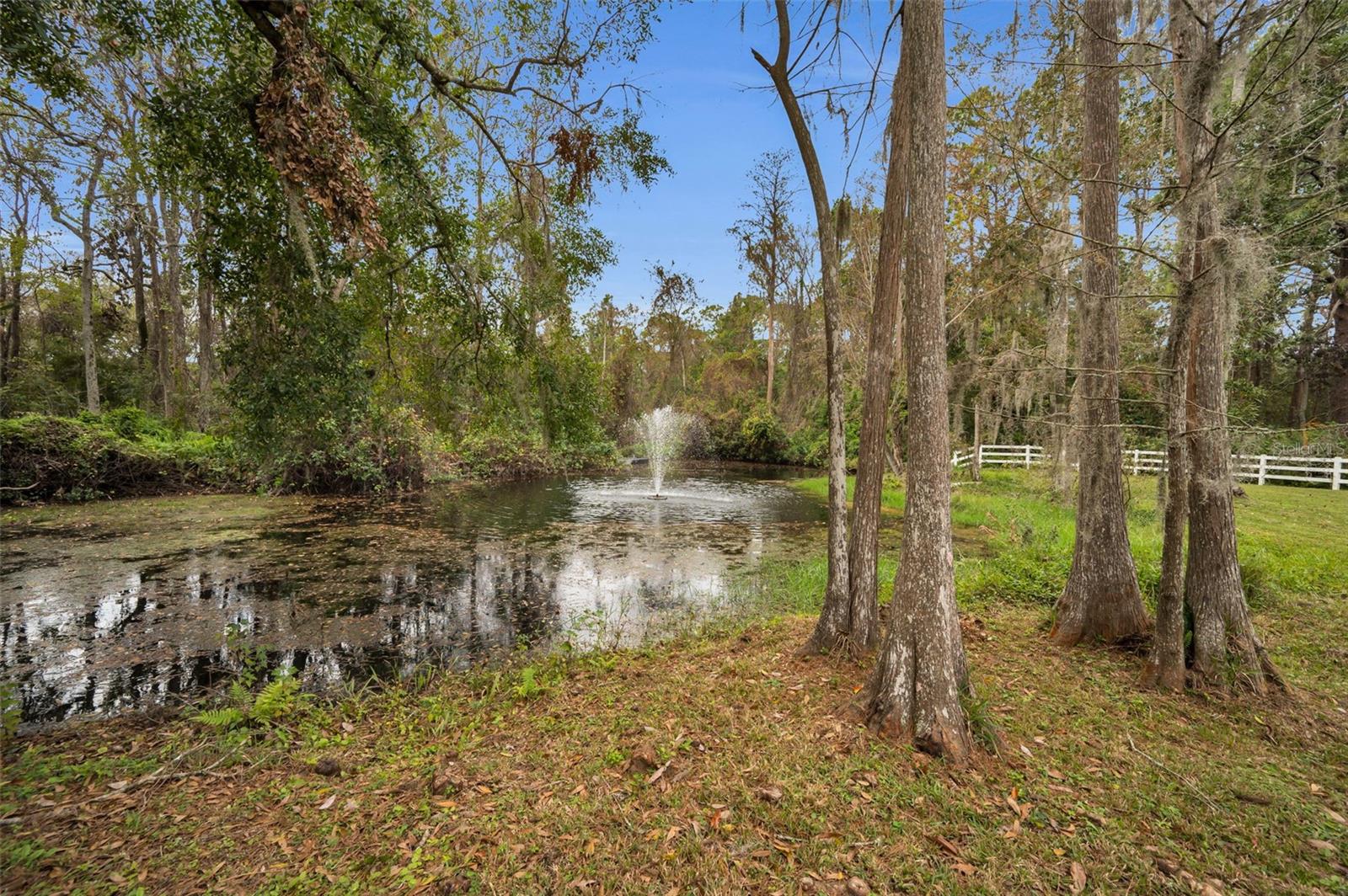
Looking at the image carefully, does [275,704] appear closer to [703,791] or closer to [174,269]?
[703,791]

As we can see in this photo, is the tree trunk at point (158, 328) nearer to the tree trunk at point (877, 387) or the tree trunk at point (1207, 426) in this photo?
the tree trunk at point (877, 387)

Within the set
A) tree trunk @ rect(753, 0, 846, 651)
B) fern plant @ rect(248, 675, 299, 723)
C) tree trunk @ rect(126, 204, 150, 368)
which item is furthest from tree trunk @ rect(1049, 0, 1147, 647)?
tree trunk @ rect(126, 204, 150, 368)

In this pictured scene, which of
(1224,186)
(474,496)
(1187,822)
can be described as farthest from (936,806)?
(474,496)

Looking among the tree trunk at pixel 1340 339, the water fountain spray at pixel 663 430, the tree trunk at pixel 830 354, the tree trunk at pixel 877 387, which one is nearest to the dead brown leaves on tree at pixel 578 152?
the tree trunk at pixel 830 354

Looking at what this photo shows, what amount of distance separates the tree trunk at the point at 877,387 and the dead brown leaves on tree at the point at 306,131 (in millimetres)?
4233

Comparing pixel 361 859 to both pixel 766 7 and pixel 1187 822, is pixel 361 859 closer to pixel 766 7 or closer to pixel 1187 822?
pixel 1187 822

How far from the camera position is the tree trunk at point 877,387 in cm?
446

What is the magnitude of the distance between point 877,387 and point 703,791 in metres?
3.31

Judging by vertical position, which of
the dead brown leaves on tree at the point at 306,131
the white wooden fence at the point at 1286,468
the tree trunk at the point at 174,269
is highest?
the tree trunk at the point at 174,269

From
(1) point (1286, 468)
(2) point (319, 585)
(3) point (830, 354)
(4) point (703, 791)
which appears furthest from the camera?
(1) point (1286, 468)

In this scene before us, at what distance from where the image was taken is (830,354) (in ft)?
16.4

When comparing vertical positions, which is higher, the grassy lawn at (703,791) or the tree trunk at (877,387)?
the tree trunk at (877,387)

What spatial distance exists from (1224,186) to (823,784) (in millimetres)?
5069

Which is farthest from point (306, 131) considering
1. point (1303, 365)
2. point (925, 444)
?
point (1303, 365)
